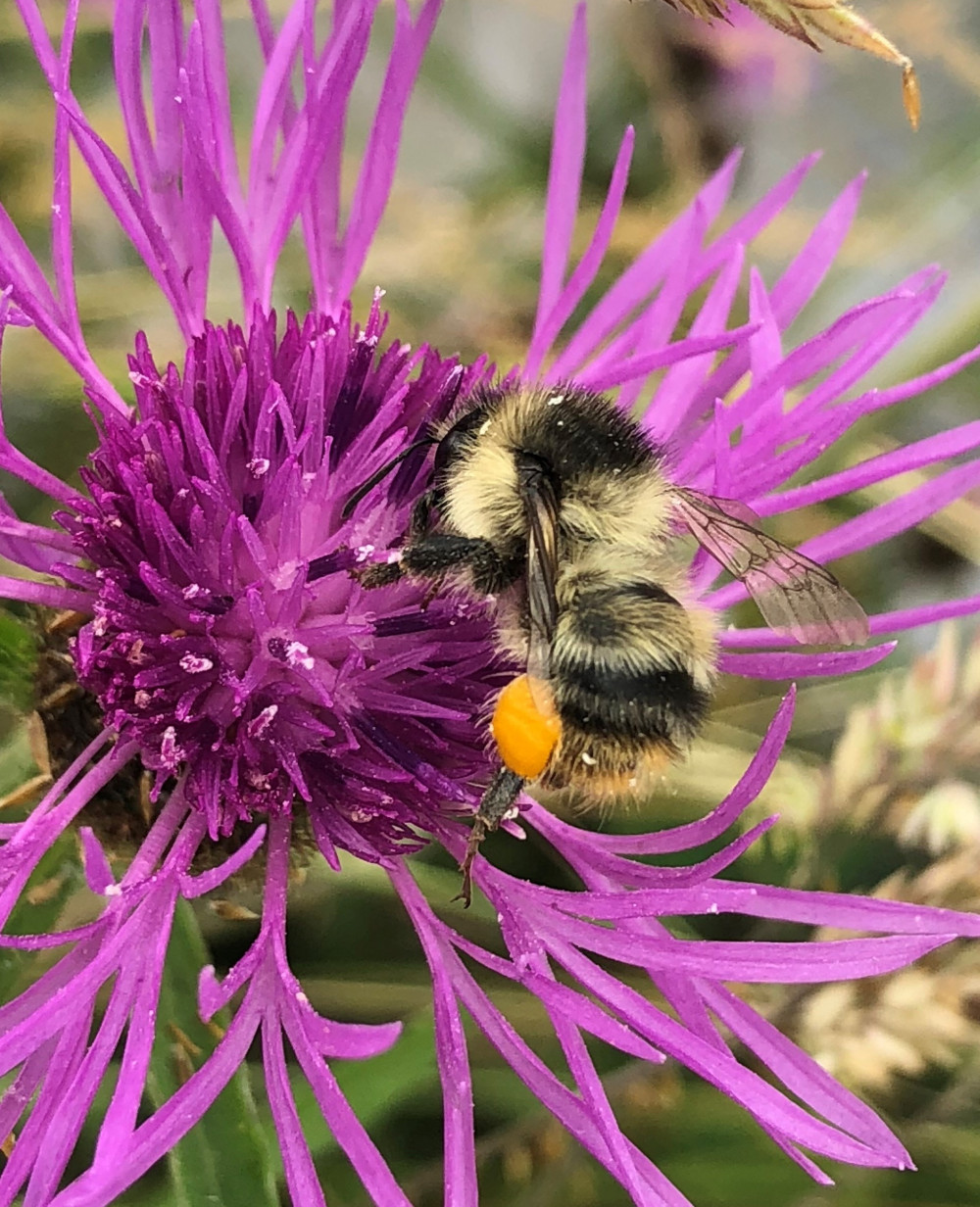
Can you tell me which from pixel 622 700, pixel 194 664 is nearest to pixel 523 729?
pixel 622 700

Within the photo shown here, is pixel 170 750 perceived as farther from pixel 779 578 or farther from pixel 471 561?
pixel 779 578

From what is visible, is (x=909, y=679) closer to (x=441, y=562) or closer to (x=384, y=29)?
(x=441, y=562)

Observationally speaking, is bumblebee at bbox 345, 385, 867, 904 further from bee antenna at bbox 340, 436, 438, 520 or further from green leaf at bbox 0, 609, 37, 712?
green leaf at bbox 0, 609, 37, 712

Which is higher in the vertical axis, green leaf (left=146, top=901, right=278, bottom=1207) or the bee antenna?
the bee antenna

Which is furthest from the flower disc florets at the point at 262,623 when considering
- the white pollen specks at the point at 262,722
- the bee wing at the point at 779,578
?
the bee wing at the point at 779,578

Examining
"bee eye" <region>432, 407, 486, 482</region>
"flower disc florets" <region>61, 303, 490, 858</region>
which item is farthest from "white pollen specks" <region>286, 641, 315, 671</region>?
"bee eye" <region>432, 407, 486, 482</region>
